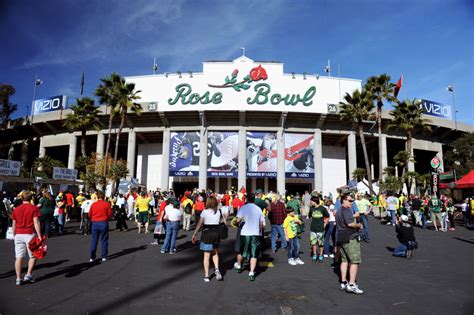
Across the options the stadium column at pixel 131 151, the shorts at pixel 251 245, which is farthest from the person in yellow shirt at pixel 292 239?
the stadium column at pixel 131 151

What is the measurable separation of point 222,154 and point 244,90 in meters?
7.73

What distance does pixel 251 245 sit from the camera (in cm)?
629

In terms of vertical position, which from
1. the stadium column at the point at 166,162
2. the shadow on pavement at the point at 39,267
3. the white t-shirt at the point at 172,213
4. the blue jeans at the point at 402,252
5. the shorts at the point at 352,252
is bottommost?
the shadow on pavement at the point at 39,267

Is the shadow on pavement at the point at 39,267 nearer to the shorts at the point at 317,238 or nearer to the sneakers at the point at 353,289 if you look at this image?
the shorts at the point at 317,238

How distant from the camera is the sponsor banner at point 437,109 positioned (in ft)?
131

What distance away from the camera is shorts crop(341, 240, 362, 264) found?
521 centimetres

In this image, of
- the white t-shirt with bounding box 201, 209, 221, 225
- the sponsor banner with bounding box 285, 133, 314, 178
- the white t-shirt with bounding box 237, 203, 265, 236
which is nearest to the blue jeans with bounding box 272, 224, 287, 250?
the white t-shirt with bounding box 237, 203, 265, 236

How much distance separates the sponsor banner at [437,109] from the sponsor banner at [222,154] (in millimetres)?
28094

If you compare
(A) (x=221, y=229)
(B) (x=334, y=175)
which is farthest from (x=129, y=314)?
(B) (x=334, y=175)

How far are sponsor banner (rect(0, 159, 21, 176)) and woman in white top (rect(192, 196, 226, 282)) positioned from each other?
17.7 meters

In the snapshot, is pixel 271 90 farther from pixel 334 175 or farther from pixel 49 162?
pixel 49 162

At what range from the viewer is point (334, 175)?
3572cm

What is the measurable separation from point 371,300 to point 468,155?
39.3m

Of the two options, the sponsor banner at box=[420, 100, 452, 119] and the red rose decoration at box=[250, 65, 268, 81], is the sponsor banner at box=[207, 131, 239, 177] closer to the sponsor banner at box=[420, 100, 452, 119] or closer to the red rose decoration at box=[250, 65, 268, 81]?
the red rose decoration at box=[250, 65, 268, 81]
